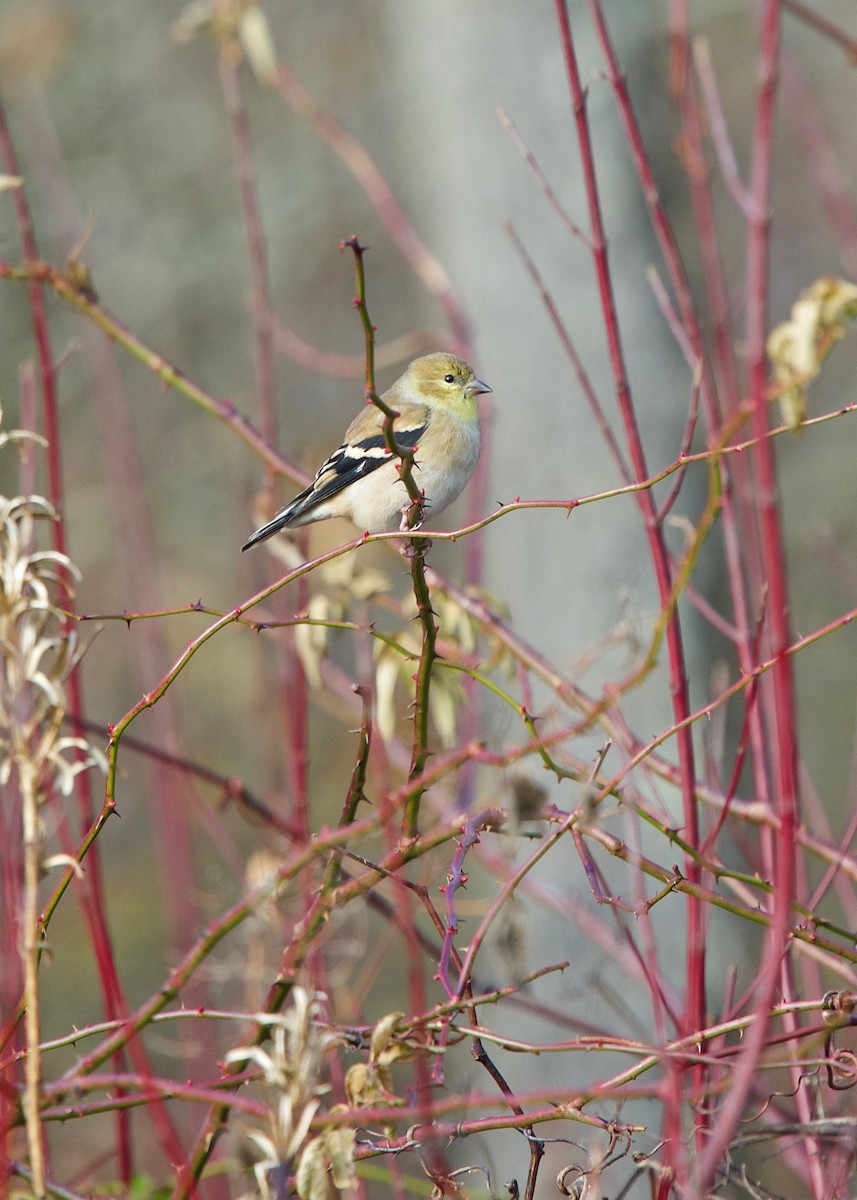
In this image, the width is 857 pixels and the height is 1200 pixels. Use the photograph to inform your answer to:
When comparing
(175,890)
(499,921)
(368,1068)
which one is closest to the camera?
(499,921)

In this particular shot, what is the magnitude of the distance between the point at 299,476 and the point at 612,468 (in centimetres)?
234

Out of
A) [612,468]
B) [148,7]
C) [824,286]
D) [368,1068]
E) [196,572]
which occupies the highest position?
[148,7]

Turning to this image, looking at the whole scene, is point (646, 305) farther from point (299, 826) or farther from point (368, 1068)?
point (368, 1068)

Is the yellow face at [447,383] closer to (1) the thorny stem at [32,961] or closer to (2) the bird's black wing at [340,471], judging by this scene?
(2) the bird's black wing at [340,471]

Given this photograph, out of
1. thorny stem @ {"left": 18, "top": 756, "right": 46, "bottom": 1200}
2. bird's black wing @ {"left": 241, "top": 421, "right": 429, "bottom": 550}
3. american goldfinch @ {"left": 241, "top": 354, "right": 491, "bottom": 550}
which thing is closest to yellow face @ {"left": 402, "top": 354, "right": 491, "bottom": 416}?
american goldfinch @ {"left": 241, "top": 354, "right": 491, "bottom": 550}

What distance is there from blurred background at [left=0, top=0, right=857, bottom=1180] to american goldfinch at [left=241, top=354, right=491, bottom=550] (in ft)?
4.94

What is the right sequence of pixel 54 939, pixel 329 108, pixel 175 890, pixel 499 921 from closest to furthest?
pixel 499 921 → pixel 175 890 → pixel 54 939 → pixel 329 108

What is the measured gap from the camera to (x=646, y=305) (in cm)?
514

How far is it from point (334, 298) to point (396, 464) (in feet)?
22.3

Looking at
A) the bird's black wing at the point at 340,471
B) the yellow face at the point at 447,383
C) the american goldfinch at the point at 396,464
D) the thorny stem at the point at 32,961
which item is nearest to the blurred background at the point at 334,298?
the yellow face at the point at 447,383

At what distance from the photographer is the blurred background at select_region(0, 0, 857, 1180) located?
17.4 ft

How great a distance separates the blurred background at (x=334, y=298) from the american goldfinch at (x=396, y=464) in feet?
4.94

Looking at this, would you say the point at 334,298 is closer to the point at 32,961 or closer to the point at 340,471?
the point at 340,471

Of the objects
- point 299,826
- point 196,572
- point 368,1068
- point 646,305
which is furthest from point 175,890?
point 196,572
